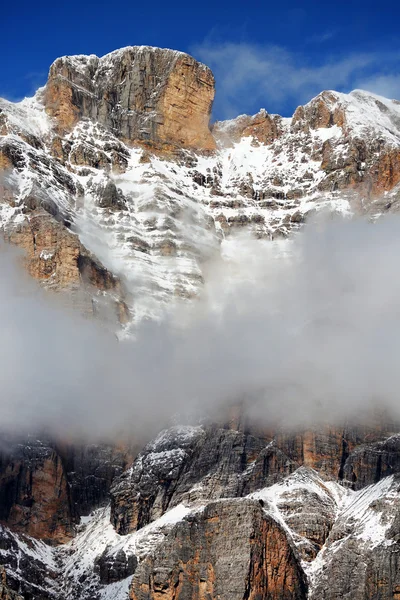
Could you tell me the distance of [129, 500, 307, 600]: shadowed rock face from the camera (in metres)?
155

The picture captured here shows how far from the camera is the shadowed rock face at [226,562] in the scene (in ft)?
508

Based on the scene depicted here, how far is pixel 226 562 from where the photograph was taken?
156m

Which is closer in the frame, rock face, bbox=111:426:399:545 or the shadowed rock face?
the shadowed rock face

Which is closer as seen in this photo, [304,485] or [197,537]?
[197,537]

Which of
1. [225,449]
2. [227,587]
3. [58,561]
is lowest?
[227,587]

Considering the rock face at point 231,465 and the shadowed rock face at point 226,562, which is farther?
the rock face at point 231,465

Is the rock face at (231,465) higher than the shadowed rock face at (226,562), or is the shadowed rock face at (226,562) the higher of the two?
the rock face at (231,465)

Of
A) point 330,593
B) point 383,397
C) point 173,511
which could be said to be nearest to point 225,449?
Result: point 173,511

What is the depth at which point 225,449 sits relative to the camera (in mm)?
189625

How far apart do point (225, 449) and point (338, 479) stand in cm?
1585

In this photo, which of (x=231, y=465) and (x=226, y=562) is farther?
(x=231, y=465)

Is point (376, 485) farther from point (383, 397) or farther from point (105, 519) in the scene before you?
point (105, 519)

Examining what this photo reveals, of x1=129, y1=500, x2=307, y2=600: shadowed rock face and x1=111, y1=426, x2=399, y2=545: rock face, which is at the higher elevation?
x1=111, y1=426, x2=399, y2=545: rock face

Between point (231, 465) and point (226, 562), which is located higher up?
point (231, 465)
